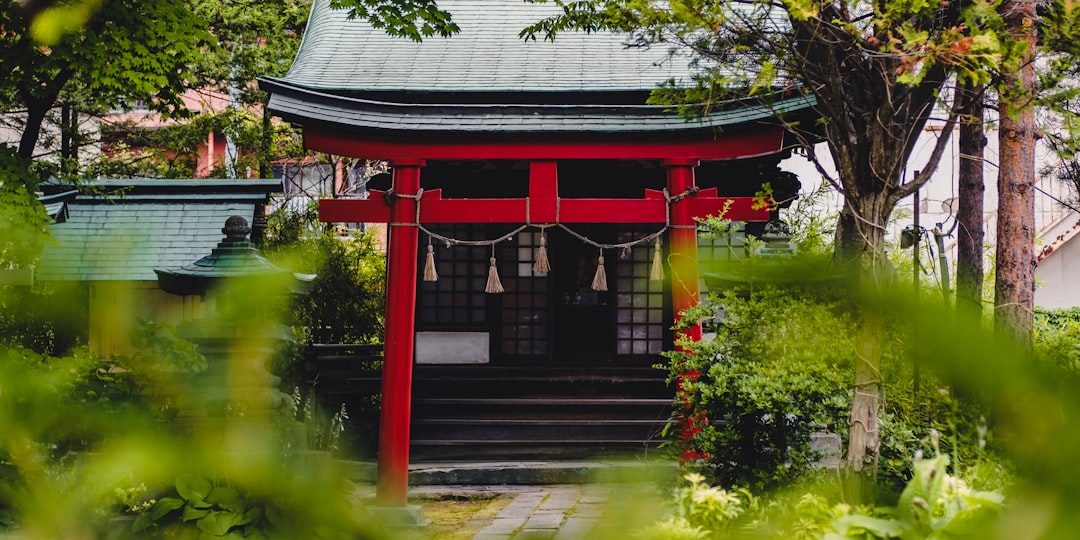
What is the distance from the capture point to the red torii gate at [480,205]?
8.39 m

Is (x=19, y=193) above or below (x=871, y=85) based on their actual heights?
below

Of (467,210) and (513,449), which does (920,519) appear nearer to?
(467,210)

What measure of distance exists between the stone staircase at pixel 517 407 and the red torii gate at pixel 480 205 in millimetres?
2056

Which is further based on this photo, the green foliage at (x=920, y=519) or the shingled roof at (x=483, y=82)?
the shingled roof at (x=483, y=82)

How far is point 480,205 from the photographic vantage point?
8.67m

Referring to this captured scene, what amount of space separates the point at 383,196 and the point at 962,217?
542 cm

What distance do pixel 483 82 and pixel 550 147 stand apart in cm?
147

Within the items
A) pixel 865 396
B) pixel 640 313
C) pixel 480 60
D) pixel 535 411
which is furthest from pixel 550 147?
pixel 865 396

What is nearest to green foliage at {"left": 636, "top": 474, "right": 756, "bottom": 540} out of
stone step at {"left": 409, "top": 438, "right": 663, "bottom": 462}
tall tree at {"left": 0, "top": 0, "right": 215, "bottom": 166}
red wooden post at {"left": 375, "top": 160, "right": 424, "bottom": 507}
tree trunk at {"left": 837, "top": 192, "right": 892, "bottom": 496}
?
tree trunk at {"left": 837, "top": 192, "right": 892, "bottom": 496}

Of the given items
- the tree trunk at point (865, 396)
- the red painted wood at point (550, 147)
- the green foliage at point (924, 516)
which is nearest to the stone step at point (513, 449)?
the red painted wood at point (550, 147)

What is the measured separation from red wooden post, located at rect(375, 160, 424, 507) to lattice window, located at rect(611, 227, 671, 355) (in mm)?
4002

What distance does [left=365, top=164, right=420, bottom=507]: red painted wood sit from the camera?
27.3 ft

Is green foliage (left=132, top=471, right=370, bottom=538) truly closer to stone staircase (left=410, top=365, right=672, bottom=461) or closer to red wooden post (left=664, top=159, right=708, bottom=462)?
red wooden post (left=664, top=159, right=708, bottom=462)

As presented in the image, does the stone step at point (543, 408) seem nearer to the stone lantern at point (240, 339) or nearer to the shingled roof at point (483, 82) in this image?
the shingled roof at point (483, 82)
